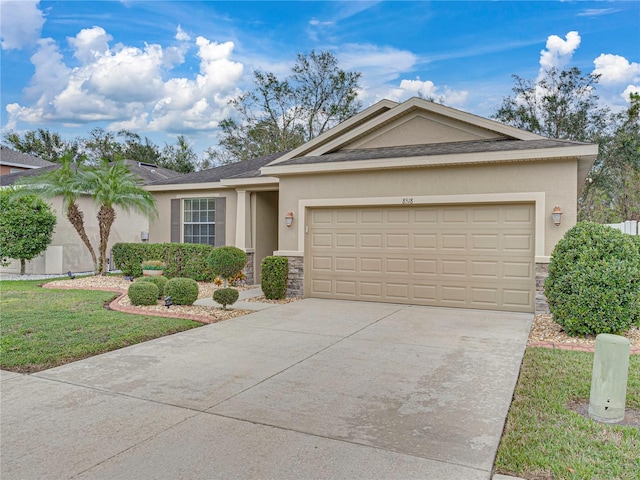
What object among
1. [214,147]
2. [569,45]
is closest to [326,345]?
[569,45]

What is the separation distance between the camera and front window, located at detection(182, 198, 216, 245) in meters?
14.3

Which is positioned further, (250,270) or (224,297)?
(250,270)

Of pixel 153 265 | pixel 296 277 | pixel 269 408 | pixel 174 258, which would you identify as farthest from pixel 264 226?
pixel 269 408

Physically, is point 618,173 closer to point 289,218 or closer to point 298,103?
point 298,103

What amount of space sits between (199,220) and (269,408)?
36.7 ft

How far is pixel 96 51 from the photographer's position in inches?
520

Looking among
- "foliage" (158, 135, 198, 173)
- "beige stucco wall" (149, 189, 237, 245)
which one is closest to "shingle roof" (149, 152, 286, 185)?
"beige stucco wall" (149, 189, 237, 245)

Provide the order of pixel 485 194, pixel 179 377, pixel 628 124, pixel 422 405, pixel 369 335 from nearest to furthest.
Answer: pixel 422 405 < pixel 179 377 < pixel 369 335 < pixel 485 194 < pixel 628 124

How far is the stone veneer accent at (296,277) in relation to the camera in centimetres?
1081

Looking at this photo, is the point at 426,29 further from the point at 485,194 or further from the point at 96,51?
the point at 96,51

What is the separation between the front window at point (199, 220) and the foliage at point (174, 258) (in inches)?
43.1

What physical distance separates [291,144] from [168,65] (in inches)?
616

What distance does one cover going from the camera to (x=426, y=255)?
9.67 metres

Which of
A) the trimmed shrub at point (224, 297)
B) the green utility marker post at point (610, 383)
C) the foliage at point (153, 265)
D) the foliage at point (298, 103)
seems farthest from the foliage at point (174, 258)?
the foliage at point (298, 103)
